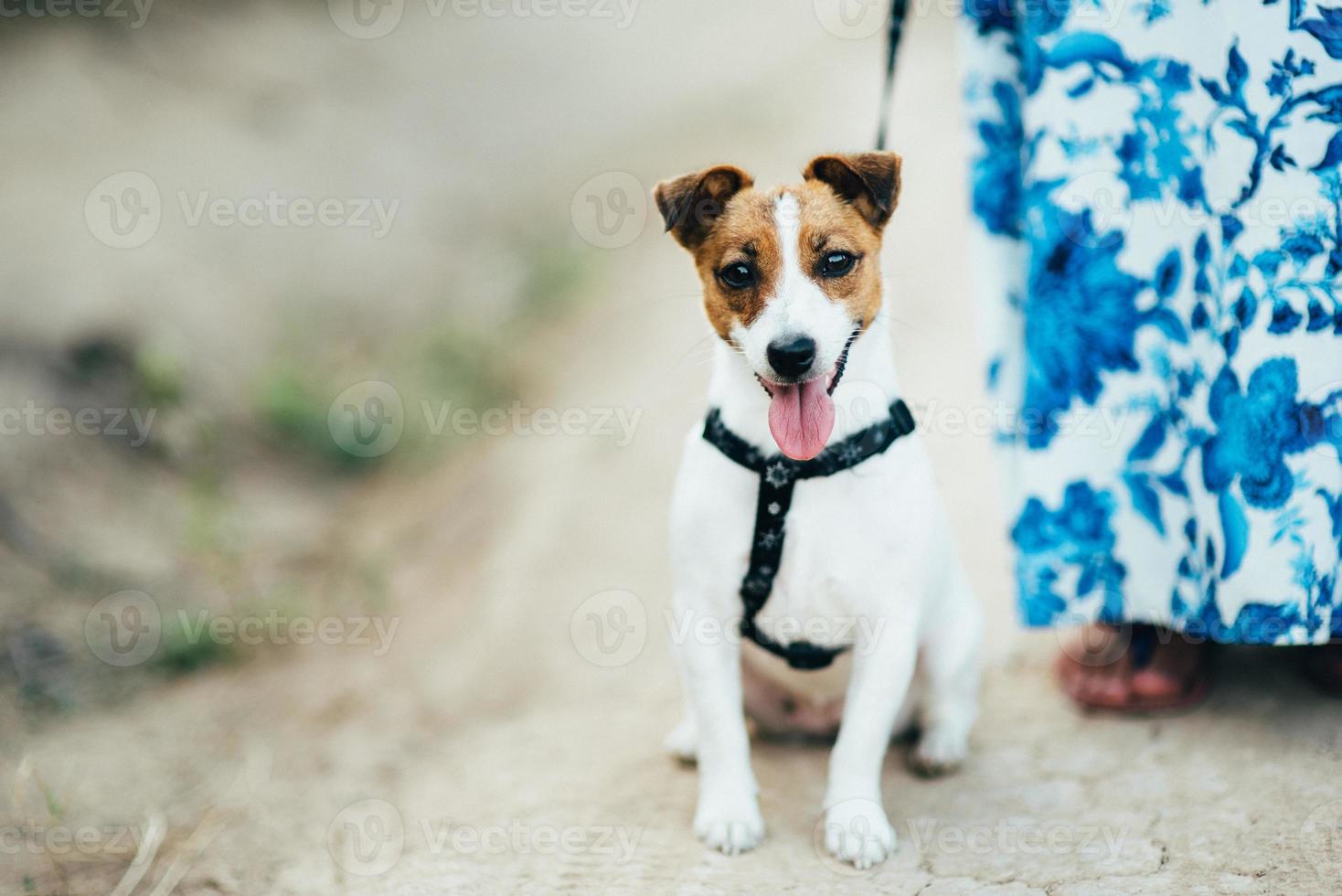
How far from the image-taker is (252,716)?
434 cm

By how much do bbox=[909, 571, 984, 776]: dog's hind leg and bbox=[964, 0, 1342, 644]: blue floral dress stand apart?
0.26 m

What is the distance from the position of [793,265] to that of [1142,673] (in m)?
1.92

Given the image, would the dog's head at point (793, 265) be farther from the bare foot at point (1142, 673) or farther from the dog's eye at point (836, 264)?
the bare foot at point (1142, 673)

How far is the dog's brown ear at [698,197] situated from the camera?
273cm

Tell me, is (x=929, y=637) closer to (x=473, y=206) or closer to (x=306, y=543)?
(x=306, y=543)

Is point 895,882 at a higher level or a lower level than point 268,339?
lower

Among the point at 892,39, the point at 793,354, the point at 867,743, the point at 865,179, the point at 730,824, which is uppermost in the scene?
the point at 892,39

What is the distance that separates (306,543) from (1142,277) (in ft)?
15.2

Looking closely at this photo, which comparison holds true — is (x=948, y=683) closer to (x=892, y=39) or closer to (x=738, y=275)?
(x=738, y=275)

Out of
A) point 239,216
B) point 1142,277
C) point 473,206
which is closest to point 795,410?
point 1142,277

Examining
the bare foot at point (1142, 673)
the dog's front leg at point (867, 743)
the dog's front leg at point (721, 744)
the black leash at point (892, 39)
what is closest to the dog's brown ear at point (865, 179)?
the black leash at point (892, 39)

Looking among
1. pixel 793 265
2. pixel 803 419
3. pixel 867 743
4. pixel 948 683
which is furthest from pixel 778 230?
pixel 948 683

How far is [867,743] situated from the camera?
266cm

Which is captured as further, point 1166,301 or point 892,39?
point 892,39
